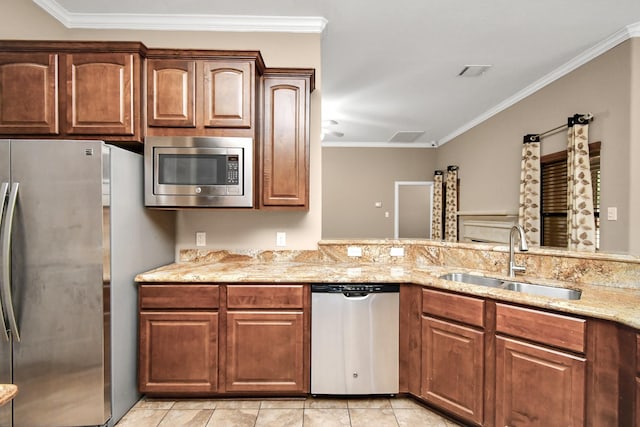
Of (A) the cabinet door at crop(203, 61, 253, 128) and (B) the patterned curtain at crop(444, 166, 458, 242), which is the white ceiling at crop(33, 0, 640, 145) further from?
(B) the patterned curtain at crop(444, 166, 458, 242)

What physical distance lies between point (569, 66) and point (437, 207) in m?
3.92

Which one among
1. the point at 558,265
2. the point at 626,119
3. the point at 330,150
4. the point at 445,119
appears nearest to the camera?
the point at 558,265

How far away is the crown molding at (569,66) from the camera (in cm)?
282

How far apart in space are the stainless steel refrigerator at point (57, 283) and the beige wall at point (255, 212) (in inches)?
37.2

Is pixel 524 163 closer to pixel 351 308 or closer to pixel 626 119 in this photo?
pixel 626 119

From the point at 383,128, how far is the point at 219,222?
4.27 m

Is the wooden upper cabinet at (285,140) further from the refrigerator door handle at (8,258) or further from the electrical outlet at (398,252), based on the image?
the refrigerator door handle at (8,258)

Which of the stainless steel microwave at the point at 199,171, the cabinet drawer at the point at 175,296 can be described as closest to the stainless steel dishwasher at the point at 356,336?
the cabinet drawer at the point at 175,296

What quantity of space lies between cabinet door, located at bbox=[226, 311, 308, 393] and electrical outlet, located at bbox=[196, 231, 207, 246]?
34.3 inches

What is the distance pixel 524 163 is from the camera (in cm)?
416

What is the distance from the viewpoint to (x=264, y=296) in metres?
2.17

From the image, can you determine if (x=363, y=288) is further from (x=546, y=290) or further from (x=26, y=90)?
(x=26, y=90)

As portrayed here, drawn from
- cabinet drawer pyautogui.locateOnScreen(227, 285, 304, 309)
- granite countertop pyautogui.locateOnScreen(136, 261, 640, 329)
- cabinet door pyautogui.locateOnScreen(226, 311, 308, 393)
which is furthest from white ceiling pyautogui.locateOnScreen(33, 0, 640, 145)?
cabinet door pyautogui.locateOnScreen(226, 311, 308, 393)

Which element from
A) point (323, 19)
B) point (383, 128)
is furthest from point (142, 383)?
point (383, 128)
